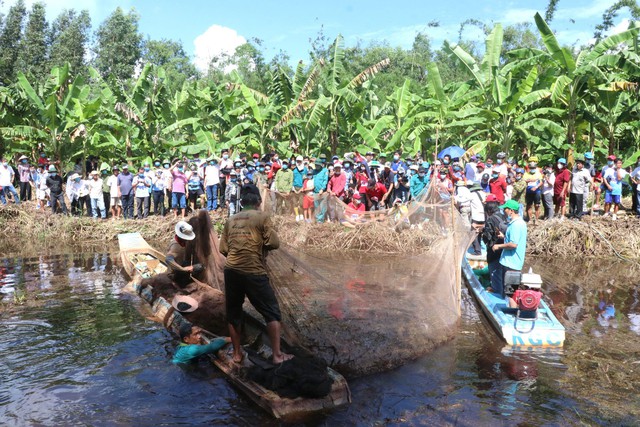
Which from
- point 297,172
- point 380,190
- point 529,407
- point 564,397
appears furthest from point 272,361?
point 297,172

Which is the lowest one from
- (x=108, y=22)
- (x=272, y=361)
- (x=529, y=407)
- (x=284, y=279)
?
(x=529, y=407)

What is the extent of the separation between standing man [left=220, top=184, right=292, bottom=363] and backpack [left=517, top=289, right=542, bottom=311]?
3267mm

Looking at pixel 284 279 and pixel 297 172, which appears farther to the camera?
pixel 297 172

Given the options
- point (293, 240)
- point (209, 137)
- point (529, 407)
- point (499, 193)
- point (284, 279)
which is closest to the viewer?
point (529, 407)

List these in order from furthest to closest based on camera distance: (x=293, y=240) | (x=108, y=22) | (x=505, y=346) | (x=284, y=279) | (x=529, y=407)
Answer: (x=108, y=22), (x=293, y=240), (x=505, y=346), (x=284, y=279), (x=529, y=407)

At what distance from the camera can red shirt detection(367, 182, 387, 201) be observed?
14836mm

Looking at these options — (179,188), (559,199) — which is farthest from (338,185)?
(559,199)

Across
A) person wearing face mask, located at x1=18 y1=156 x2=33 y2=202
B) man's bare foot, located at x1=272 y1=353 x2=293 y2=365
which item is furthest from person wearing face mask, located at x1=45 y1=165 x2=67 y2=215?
man's bare foot, located at x1=272 y1=353 x2=293 y2=365

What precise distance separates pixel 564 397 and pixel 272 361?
317 centimetres

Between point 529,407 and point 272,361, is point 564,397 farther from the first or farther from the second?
point 272,361

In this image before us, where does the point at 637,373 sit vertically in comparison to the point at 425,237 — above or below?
below

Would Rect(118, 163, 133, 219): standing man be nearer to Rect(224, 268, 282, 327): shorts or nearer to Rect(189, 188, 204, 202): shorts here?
Rect(189, 188, 204, 202): shorts

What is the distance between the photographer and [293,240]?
1296 centimetres

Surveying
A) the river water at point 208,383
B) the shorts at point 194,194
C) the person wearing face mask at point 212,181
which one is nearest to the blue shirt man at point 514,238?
the river water at point 208,383
